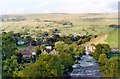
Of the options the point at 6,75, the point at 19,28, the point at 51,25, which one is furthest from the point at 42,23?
the point at 6,75

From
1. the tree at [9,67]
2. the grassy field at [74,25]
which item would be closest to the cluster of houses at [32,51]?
the grassy field at [74,25]

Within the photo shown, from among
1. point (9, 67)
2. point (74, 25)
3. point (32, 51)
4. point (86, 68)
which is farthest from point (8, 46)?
point (74, 25)

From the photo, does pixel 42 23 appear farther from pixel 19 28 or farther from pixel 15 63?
pixel 15 63

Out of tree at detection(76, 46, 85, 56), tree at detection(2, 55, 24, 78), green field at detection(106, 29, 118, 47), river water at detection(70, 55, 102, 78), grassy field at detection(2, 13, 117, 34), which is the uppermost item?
grassy field at detection(2, 13, 117, 34)

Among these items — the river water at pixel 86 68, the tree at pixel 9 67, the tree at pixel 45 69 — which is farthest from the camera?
the river water at pixel 86 68

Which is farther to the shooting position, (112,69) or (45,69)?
(112,69)

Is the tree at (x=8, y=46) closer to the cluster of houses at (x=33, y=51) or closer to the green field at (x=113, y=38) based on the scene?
the cluster of houses at (x=33, y=51)

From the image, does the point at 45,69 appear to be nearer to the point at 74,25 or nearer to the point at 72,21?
the point at 72,21

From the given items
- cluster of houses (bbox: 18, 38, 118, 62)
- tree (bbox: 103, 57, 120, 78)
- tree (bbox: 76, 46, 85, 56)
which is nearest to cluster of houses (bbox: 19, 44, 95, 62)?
cluster of houses (bbox: 18, 38, 118, 62)

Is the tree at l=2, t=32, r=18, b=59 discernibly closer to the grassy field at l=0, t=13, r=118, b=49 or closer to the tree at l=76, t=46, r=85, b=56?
the grassy field at l=0, t=13, r=118, b=49
